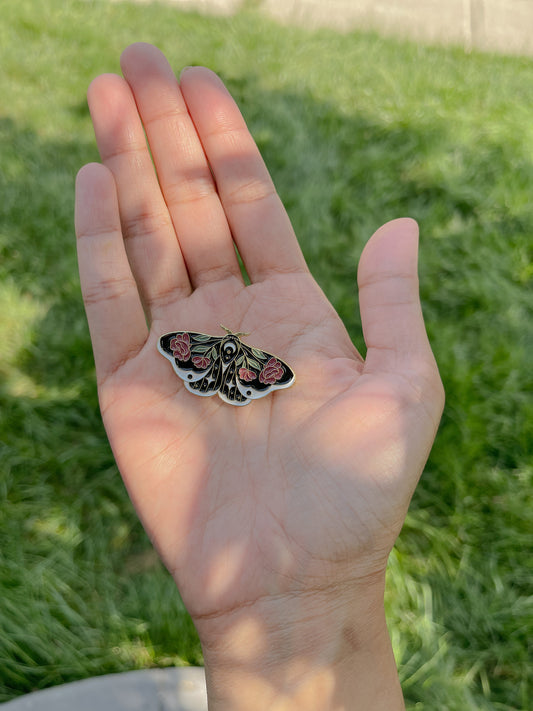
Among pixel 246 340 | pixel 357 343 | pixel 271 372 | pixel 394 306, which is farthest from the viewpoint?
pixel 357 343

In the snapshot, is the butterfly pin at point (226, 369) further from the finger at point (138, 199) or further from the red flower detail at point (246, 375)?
the finger at point (138, 199)

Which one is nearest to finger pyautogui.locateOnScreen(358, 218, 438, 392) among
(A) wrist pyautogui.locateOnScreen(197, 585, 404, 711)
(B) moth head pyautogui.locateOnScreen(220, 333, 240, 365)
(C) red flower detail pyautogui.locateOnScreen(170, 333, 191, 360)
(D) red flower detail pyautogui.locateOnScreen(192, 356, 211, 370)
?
(B) moth head pyautogui.locateOnScreen(220, 333, 240, 365)

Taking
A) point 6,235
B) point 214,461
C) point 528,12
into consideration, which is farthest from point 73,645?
point 528,12

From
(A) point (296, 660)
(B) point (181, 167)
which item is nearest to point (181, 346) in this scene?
(B) point (181, 167)

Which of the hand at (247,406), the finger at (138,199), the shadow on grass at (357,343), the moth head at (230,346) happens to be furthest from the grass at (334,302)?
the moth head at (230,346)

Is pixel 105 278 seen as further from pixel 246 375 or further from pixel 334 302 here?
pixel 334 302

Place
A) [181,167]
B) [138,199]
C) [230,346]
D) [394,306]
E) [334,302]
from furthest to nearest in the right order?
1. [334,302]
2. [181,167]
3. [138,199]
4. [230,346]
5. [394,306]

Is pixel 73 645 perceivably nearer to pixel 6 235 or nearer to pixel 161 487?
pixel 161 487
